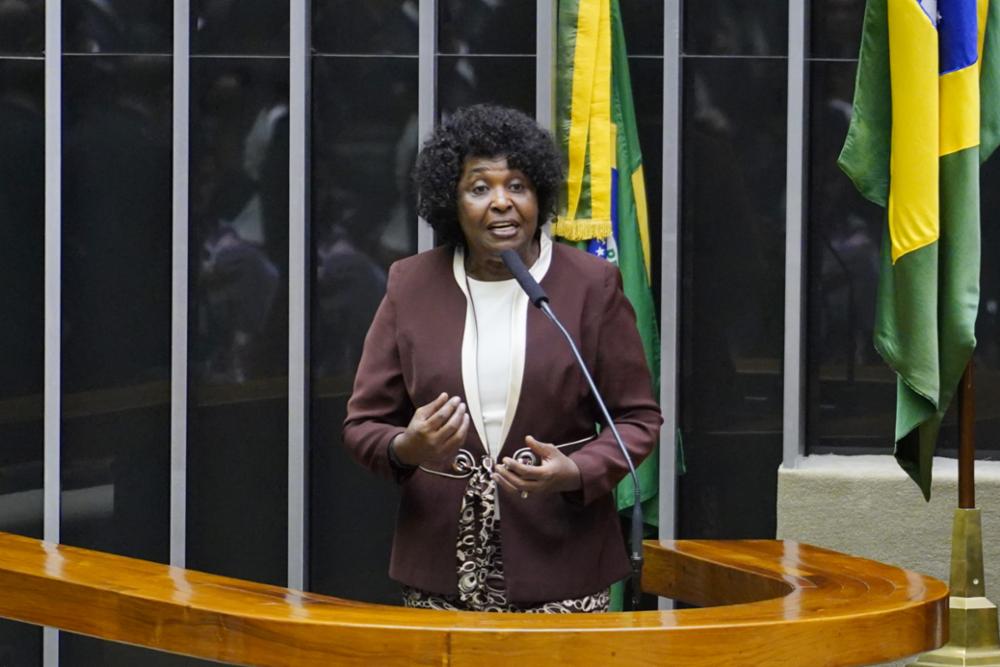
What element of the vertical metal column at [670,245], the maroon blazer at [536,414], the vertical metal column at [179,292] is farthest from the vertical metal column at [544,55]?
the maroon blazer at [536,414]

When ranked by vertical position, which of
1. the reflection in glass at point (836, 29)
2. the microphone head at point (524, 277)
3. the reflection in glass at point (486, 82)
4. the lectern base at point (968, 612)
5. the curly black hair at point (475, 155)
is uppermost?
the reflection in glass at point (836, 29)

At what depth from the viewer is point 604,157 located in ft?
15.7

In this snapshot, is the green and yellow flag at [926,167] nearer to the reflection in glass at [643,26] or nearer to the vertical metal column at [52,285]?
the reflection in glass at [643,26]

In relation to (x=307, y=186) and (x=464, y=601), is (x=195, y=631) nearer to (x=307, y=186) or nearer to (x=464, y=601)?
(x=464, y=601)

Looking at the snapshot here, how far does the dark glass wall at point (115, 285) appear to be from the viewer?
555cm

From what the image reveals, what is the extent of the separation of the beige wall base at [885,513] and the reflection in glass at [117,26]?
8.07 feet

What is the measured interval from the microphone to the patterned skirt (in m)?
0.26

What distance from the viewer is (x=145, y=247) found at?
219 inches

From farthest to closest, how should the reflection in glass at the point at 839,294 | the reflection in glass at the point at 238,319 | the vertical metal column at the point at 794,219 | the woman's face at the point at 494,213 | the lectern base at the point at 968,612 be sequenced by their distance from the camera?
1. the reflection in glass at the point at 238,319
2. the reflection in glass at the point at 839,294
3. the vertical metal column at the point at 794,219
4. the lectern base at the point at 968,612
5. the woman's face at the point at 494,213

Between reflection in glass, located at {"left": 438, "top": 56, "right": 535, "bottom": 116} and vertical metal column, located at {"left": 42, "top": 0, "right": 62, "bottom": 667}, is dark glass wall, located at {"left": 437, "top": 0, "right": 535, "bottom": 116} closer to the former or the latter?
reflection in glass, located at {"left": 438, "top": 56, "right": 535, "bottom": 116}

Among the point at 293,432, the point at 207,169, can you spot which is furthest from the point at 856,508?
the point at 207,169

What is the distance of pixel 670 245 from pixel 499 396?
204 centimetres

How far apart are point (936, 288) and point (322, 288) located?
2359 millimetres

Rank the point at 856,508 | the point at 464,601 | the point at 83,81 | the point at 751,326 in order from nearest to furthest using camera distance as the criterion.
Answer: the point at 464,601, the point at 856,508, the point at 751,326, the point at 83,81
